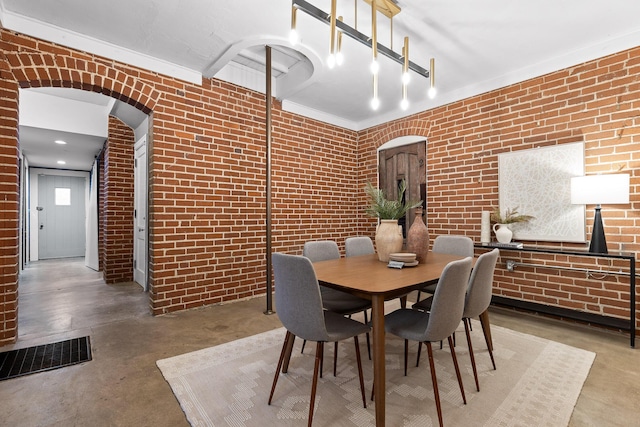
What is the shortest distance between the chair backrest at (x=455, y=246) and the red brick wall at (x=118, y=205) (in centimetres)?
493

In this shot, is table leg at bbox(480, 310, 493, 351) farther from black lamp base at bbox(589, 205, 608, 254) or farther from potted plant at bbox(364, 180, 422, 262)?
black lamp base at bbox(589, 205, 608, 254)

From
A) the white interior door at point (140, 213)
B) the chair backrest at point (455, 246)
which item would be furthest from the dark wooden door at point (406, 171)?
the white interior door at point (140, 213)

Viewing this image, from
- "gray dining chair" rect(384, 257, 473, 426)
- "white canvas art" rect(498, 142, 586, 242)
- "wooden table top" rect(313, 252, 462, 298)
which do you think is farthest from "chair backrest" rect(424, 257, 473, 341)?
"white canvas art" rect(498, 142, 586, 242)

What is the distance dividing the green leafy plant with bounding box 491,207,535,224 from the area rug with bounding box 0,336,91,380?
4.21m

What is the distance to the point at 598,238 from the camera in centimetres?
266

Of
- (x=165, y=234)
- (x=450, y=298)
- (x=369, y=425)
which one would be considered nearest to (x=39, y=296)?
(x=165, y=234)

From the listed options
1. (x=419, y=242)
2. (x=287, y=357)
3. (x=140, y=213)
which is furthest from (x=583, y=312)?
(x=140, y=213)

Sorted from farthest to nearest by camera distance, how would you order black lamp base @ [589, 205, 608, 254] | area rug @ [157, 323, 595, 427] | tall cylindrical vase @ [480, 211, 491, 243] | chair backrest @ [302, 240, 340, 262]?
tall cylindrical vase @ [480, 211, 491, 243] → black lamp base @ [589, 205, 608, 254] → chair backrest @ [302, 240, 340, 262] → area rug @ [157, 323, 595, 427]

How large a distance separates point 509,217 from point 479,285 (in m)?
1.93

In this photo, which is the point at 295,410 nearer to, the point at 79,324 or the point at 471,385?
the point at 471,385

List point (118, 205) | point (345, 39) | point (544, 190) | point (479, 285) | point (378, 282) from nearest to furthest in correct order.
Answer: point (378, 282), point (479, 285), point (345, 39), point (544, 190), point (118, 205)

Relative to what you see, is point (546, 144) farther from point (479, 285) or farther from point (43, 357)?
point (43, 357)

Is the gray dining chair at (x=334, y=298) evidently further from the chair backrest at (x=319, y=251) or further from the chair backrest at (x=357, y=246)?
the chair backrest at (x=357, y=246)

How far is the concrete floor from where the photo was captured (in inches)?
64.9
